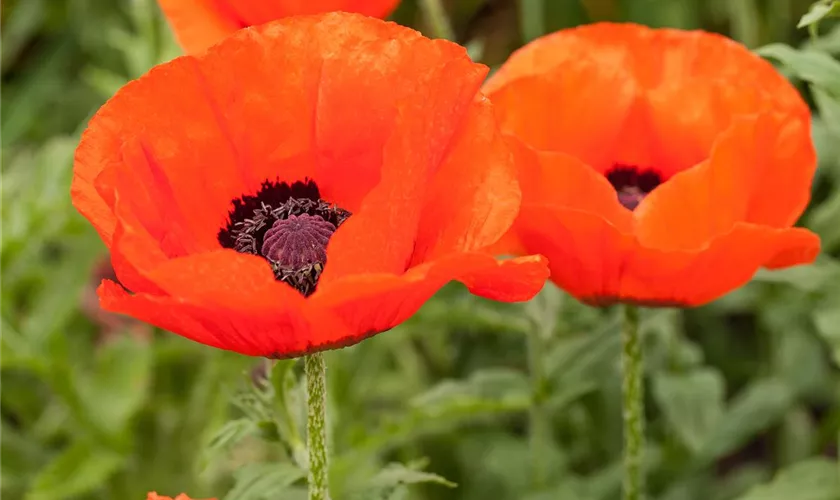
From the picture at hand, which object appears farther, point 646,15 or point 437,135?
point 646,15

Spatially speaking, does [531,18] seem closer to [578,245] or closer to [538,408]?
[538,408]

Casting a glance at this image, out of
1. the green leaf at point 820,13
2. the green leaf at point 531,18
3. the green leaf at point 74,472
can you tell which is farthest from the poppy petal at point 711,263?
the green leaf at point 531,18

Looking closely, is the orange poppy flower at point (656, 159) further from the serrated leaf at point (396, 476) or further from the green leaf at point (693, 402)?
the green leaf at point (693, 402)

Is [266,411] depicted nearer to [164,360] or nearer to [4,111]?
[164,360]

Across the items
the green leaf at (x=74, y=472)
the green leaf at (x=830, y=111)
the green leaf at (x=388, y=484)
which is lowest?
the green leaf at (x=74, y=472)

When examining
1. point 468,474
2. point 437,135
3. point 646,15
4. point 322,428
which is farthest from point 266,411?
point 646,15
